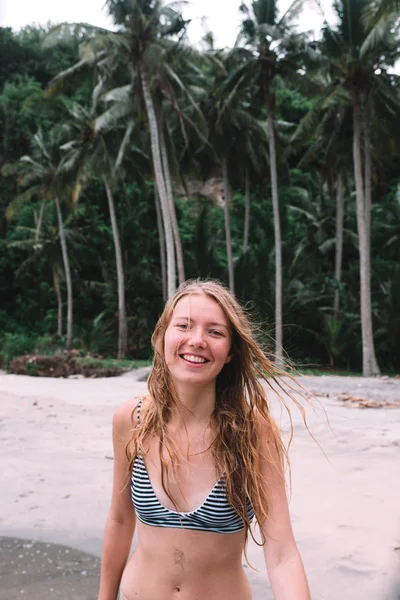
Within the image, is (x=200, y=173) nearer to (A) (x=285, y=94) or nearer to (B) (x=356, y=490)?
(A) (x=285, y=94)

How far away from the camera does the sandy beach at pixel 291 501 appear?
378 cm

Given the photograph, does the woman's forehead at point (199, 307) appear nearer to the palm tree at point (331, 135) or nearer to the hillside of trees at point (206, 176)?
the hillside of trees at point (206, 176)

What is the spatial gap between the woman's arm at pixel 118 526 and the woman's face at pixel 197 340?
11.2 inches

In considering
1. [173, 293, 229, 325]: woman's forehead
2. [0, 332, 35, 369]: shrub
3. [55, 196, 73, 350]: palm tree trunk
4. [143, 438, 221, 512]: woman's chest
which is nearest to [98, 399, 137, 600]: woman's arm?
[143, 438, 221, 512]: woman's chest

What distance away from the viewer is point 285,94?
1346 inches

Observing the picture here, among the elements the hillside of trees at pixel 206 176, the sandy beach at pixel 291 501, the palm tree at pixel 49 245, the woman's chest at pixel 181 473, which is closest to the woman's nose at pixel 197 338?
the woman's chest at pixel 181 473

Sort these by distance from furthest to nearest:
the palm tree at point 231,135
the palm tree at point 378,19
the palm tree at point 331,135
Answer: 1. the palm tree at point 231,135
2. the palm tree at point 331,135
3. the palm tree at point 378,19

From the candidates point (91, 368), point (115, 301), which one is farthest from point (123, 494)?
point (115, 301)

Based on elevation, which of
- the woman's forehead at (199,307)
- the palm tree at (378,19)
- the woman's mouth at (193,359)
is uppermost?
the palm tree at (378,19)

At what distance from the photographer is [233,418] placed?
174 centimetres

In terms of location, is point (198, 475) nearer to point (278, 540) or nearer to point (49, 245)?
point (278, 540)

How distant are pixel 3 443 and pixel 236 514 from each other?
6166 mm

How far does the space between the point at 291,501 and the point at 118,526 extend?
3497 millimetres

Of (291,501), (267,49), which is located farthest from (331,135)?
(291,501)
